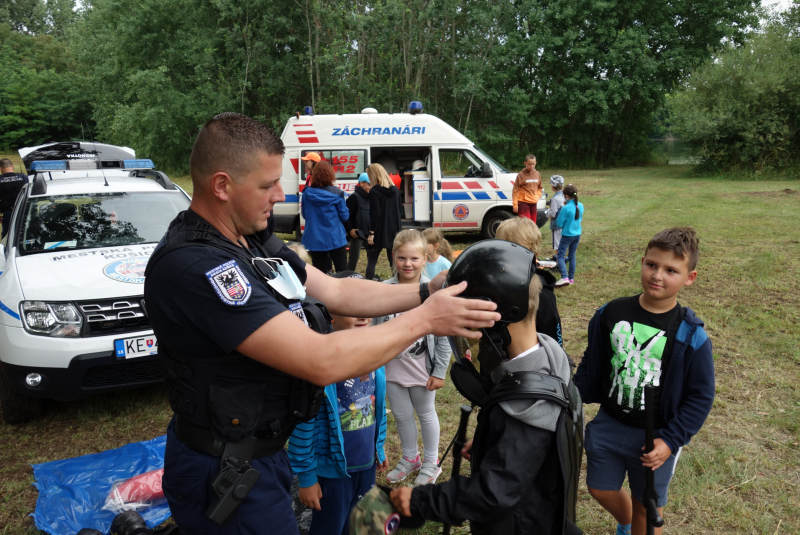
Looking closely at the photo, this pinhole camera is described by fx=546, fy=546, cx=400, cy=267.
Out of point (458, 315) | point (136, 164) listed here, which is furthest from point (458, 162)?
point (458, 315)

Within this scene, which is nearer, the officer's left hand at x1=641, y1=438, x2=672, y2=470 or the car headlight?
the officer's left hand at x1=641, y1=438, x2=672, y2=470

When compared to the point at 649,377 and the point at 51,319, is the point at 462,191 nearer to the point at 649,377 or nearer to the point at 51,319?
the point at 51,319

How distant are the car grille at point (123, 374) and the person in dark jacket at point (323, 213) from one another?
3543mm

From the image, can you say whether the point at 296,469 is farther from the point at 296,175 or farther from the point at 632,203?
the point at 632,203

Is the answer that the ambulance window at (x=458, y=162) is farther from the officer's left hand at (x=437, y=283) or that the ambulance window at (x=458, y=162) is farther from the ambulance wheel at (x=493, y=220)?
the officer's left hand at (x=437, y=283)

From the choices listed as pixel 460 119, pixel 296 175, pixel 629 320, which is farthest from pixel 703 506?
pixel 460 119

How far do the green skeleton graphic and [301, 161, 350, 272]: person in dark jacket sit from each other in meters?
5.41

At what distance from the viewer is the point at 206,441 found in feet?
5.75

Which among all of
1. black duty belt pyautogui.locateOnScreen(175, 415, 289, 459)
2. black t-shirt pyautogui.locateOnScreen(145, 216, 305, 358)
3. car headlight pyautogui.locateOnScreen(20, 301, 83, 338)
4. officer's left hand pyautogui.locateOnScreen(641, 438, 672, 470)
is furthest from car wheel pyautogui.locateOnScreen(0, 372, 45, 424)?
officer's left hand pyautogui.locateOnScreen(641, 438, 672, 470)

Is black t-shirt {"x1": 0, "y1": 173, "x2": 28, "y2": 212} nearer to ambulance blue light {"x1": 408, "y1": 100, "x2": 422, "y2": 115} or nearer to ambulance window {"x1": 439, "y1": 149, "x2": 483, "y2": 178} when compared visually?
ambulance blue light {"x1": 408, "y1": 100, "x2": 422, "y2": 115}

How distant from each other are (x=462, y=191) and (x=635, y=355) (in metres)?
9.04

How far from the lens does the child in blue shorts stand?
8.03 feet

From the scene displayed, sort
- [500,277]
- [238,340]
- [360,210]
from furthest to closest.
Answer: [360,210] → [500,277] → [238,340]

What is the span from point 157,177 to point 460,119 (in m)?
24.7
